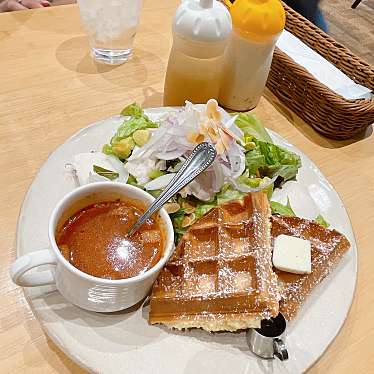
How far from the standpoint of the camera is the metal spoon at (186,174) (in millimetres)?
976

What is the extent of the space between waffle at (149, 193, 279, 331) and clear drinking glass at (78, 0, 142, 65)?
80 centimetres

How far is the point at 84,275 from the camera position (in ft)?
2.72

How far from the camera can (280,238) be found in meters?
1.01

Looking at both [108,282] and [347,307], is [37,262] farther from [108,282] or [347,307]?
[347,307]

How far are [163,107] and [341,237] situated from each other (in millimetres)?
665

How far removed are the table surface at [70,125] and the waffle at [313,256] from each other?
15 centimetres

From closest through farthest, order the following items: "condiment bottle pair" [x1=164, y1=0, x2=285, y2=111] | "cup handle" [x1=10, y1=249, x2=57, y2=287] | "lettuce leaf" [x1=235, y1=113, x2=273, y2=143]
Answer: "cup handle" [x1=10, y1=249, x2=57, y2=287], "condiment bottle pair" [x1=164, y1=0, x2=285, y2=111], "lettuce leaf" [x1=235, y1=113, x2=273, y2=143]

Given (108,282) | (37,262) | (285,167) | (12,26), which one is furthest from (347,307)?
(12,26)

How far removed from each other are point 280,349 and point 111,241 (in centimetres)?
38

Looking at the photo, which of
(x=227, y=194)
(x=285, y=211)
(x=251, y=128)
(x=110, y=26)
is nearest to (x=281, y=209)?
(x=285, y=211)

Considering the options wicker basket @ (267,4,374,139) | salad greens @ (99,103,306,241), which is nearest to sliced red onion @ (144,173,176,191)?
salad greens @ (99,103,306,241)

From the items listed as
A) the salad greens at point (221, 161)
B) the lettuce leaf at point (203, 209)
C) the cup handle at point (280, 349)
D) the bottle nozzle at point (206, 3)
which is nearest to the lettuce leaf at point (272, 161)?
the salad greens at point (221, 161)

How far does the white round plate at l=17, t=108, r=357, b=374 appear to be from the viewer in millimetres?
880

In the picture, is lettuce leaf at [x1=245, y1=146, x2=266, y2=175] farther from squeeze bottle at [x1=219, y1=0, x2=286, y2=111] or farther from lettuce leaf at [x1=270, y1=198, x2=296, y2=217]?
squeeze bottle at [x1=219, y1=0, x2=286, y2=111]
